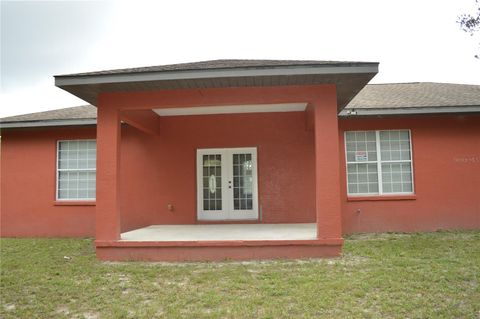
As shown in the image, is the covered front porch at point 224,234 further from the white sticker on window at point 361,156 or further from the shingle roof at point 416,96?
the shingle roof at point 416,96

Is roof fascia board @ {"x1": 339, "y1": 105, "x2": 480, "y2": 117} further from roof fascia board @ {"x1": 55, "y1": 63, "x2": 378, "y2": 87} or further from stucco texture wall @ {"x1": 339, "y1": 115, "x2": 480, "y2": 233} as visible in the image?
roof fascia board @ {"x1": 55, "y1": 63, "x2": 378, "y2": 87}

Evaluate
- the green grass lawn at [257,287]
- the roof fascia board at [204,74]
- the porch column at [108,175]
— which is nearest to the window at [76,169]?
the green grass lawn at [257,287]

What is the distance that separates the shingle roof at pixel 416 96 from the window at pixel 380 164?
2.54 ft

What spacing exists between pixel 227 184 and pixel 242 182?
16.1 inches

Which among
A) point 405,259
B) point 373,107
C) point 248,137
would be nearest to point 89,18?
point 248,137

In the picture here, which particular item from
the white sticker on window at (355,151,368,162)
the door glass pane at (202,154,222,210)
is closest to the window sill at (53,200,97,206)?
the door glass pane at (202,154,222,210)

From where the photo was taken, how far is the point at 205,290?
16.6ft

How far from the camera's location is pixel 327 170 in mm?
6777

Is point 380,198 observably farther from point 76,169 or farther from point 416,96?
point 76,169

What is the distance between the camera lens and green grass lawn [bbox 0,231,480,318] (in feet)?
14.1

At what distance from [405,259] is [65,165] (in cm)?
905

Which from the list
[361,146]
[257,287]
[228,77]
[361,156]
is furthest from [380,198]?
[257,287]

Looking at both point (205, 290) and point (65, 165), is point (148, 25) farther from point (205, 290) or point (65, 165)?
point (205, 290)

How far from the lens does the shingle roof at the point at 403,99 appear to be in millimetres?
9625
